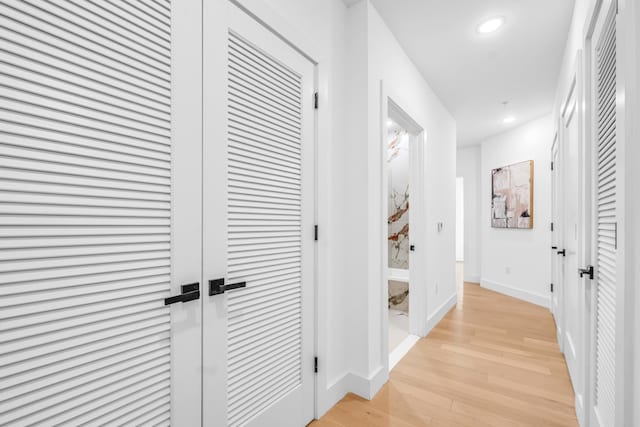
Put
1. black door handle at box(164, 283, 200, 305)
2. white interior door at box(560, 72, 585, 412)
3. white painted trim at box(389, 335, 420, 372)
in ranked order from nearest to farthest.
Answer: black door handle at box(164, 283, 200, 305)
white interior door at box(560, 72, 585, 412)
white painted trim at box(389, 335, 420, 372)

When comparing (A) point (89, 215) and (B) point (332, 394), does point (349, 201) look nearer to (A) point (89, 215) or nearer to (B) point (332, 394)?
(B) point (332, 394)

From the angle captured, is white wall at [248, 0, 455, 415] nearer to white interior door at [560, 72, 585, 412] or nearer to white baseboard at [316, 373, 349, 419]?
white baseboard at [316, 373, 349, 419]

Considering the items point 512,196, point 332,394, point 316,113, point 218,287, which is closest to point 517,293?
point 512,196

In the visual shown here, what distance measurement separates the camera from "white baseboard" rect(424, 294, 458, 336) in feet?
10.2

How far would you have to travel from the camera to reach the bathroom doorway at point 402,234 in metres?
2.43

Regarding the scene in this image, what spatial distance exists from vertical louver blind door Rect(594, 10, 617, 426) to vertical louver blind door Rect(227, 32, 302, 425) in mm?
1356

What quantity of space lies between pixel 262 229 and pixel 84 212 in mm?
691

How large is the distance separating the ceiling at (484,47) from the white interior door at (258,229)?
113cm

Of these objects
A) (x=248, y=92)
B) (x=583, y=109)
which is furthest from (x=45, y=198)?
(x=583, y=109)

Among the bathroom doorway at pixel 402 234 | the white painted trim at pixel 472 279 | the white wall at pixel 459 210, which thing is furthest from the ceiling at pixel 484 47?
the white wall at pixel 459 210

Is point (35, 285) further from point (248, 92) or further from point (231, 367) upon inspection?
point (248, 92)

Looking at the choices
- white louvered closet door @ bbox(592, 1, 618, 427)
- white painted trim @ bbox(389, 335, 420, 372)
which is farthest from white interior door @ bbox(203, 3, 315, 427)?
white louvered closet door @ bbox(592, 1, 618, 427)

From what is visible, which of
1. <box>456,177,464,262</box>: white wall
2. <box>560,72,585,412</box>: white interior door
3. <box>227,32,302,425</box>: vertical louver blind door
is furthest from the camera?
<box>456,177,464,262</box>: white wall

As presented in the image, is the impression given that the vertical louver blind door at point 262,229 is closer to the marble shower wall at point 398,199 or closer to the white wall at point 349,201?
the white wall at point 349,201
